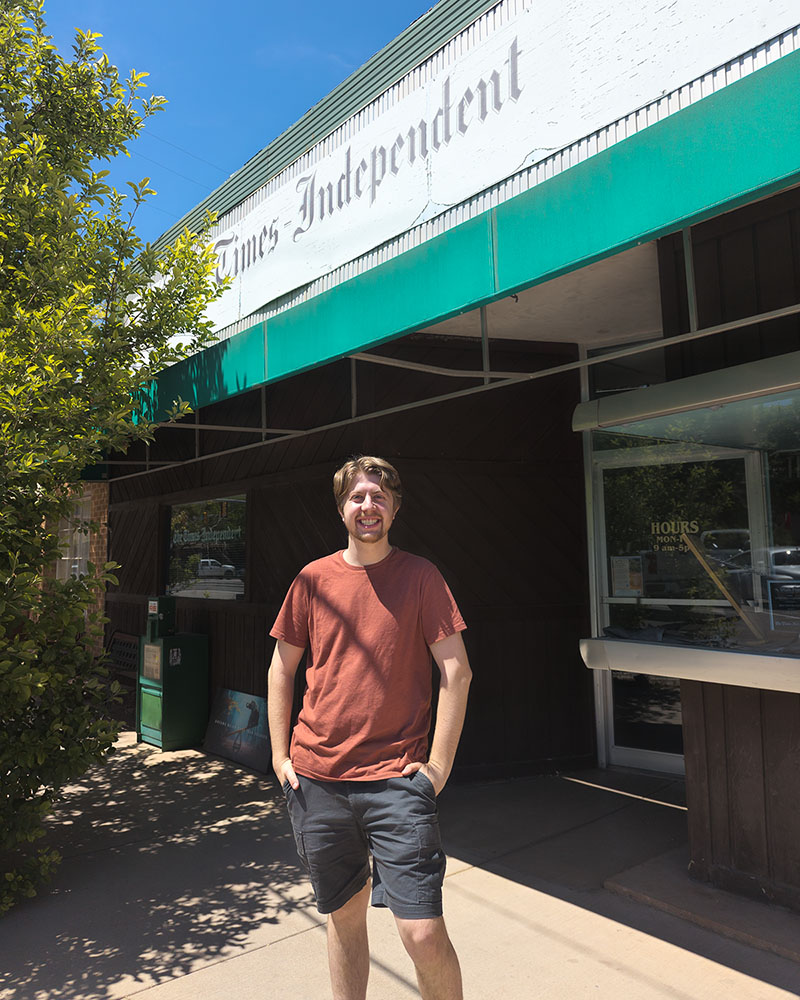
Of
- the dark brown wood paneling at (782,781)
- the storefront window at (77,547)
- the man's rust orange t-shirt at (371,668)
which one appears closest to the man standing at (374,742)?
the man's rust orange t-shirt at (371,668)

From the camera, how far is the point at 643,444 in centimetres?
432

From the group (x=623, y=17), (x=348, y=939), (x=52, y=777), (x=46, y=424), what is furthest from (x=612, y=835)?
(x=623, y=17)

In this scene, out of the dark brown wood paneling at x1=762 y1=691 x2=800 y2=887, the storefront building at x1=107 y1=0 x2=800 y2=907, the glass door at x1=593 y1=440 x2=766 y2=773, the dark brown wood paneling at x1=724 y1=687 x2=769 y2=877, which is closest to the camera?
the storefront building at x1=107 y1=0 x2=800 y2=907

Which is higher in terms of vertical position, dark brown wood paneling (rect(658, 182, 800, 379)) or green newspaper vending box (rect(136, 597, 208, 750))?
dark brown wood paneling (rect(658, 182, 800, 379))

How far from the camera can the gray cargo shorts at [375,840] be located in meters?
2.33

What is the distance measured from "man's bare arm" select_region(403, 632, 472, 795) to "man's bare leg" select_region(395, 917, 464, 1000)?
38 cm

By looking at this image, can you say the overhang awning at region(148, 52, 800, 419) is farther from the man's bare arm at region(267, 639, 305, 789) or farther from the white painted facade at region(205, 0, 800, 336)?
the man's bare arm at region(267, 639, 305, 789)

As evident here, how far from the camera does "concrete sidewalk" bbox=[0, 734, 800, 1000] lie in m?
3.15

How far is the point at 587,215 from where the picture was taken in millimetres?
2828

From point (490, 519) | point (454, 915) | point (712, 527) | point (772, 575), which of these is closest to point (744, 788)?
point (772, 575)

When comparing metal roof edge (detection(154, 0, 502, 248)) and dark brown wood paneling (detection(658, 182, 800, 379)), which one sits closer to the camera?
dark brown wood paneling (detection(658, 182, 800, 379))

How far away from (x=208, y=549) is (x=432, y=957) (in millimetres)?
6149

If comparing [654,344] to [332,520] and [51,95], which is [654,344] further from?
[51,95]

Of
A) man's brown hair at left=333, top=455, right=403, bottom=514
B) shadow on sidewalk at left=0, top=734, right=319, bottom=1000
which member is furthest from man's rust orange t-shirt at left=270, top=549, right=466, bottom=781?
shadow on sidewalk at left=0, top=734, right=319, bottom=1000
